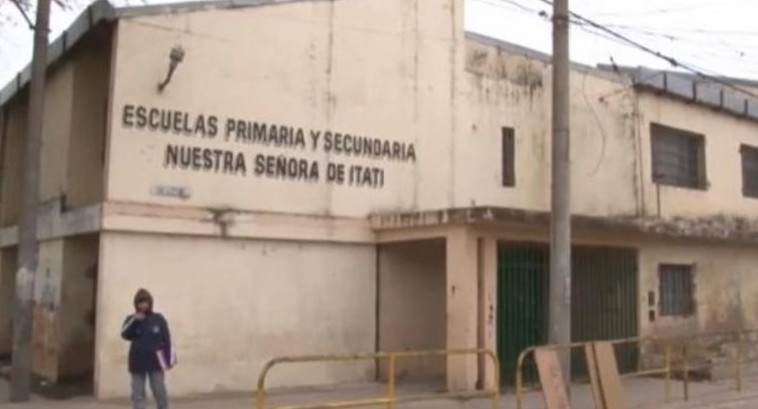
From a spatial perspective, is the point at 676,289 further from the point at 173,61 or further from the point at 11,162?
the point at 11,162

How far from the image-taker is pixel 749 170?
75.5ft

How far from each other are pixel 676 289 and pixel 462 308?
7549 mm

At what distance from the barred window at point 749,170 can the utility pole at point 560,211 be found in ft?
40.3

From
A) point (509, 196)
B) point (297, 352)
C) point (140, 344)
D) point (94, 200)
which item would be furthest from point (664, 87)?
point (140, 344)

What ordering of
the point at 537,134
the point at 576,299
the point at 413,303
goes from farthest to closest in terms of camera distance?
the point at 537,134
the point at 576,299
the point at 413,303

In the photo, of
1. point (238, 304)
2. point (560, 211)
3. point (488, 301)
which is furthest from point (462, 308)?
point (238, 304)

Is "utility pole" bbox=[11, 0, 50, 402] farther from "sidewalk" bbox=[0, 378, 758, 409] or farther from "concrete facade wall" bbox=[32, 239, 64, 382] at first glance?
"concrete facade wall" bbox=[32, 239, 64, 382]

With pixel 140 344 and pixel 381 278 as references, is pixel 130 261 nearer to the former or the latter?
pixel 140 344

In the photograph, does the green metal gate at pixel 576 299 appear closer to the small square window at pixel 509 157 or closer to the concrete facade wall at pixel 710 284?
the concrete facade wall at pixel 710 284

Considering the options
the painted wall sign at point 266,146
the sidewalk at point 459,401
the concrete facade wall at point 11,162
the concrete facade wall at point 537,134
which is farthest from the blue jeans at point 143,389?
the concrete facade wall at point 11,162

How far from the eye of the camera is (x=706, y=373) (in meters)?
16.2

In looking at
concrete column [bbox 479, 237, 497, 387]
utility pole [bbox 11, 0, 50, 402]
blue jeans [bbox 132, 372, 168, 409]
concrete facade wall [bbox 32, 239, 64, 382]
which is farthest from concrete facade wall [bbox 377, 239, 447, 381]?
blue jeans [bbox 132, 372, 168, 409]

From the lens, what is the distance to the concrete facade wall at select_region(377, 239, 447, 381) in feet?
52.0

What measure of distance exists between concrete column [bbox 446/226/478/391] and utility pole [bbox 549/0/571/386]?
207 cm
